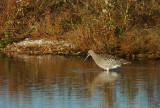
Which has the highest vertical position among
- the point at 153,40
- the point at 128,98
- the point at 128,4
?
the point at 128,4

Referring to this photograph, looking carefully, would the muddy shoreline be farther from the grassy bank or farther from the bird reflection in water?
the bird reflection in water

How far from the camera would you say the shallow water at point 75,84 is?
11.0m

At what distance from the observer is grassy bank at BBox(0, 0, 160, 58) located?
2088 cm

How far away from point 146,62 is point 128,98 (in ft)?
22.9

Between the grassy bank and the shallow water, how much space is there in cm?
Result: 216

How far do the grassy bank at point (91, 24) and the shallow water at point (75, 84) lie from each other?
2164 millimetres

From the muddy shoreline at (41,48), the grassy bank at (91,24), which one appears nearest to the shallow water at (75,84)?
the grassy bank at (91,24)

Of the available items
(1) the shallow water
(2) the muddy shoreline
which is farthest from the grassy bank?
(1) the shallow water

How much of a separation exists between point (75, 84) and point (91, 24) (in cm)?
801

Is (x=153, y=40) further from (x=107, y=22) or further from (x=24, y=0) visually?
(x=24, y=0)

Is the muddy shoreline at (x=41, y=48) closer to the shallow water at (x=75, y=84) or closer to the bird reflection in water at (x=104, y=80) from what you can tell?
the shallow water at (x=75, y=84)

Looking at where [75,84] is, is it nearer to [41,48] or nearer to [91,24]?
[91,24]

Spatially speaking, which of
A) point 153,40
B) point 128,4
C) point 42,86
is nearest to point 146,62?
point 153,40

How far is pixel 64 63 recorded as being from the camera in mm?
18203
